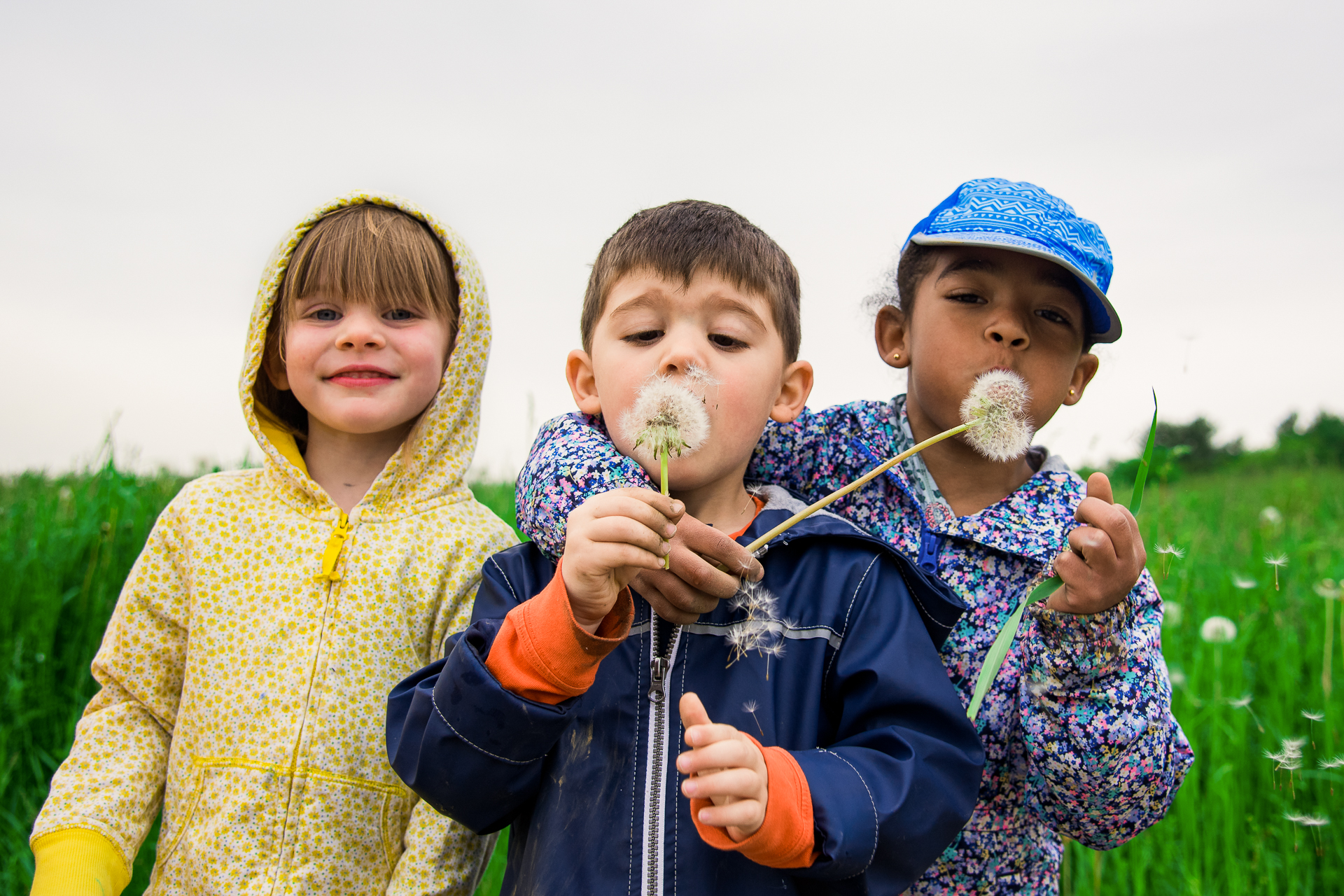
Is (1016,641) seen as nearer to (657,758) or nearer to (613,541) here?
(657,758)

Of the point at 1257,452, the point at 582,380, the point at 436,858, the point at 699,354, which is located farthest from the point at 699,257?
the point at 1257,452

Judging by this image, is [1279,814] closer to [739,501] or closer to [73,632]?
[739,501]

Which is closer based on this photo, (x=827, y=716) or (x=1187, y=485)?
(x=827, y=716)

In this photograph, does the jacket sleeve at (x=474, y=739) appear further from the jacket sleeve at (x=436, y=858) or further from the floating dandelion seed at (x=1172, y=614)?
the floating dandelion seed at (x=1172, y=614)

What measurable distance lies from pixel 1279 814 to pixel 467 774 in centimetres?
323

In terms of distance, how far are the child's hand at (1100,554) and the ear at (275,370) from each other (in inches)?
84.1

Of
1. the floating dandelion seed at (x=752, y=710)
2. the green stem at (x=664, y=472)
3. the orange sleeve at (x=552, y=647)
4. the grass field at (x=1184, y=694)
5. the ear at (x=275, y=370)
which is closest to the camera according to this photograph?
the green stem at (x=664, y=472)

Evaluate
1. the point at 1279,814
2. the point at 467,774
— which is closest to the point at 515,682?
the point at 467,774

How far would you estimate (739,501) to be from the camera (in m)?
2.11

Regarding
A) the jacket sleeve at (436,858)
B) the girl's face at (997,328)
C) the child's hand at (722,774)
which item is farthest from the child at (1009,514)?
the jacket sleeve at (436,858)

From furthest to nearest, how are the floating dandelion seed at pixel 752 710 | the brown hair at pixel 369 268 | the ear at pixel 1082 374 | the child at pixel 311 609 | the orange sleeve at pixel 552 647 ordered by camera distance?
the brown hair at pixel 369 268, the ear at pixel 1082 374, the child at pixel 311 609, the floating dandelion seed at pixel 752 710, the orange sleeve at pixel 552 647

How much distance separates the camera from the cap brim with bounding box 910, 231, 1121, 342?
1971 millimetres

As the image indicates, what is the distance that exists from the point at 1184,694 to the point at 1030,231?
2.69 meters

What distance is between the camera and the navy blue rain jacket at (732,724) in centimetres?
165
